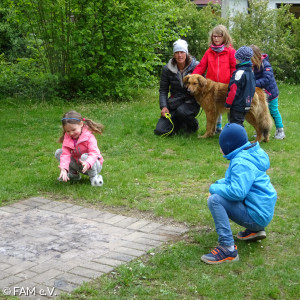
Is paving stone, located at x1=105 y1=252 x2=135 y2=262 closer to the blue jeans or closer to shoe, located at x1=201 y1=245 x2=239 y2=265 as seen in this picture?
shoe, located at x1=201 y1=245 x2=239 y2=265

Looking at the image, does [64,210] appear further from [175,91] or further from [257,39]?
[257,39]

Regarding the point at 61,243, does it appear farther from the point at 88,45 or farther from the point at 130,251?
the point at 88,45

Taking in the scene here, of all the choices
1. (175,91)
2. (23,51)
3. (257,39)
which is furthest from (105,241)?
(23,51)

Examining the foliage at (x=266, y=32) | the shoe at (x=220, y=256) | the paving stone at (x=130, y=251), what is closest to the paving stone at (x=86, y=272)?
the paving stone at (x=130, y=251)

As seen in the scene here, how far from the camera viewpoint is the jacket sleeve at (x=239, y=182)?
443cm

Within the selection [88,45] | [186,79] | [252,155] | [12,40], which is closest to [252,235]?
[252,155]

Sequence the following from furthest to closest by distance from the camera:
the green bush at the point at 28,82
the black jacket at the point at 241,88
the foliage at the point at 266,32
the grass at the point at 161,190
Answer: the foliage at the point at 266,32 < the green bush at the point at 28,82 < the black jacket at the point at 241,88 < the grass at the point at 161,190

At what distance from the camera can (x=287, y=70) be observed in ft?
55.5

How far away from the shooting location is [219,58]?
9039 mm

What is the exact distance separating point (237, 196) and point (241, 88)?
13.7 feet

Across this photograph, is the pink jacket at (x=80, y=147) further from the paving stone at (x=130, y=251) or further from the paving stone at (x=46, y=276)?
the paving stone at (x=46, y=276)

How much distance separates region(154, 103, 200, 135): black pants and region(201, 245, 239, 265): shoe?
5087mm

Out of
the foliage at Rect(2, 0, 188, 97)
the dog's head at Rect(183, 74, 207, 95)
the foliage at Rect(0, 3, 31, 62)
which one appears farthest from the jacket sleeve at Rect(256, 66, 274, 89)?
the foliage at Rect(0, 3, 31, 62)

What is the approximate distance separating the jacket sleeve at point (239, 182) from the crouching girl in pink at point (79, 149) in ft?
8.09
